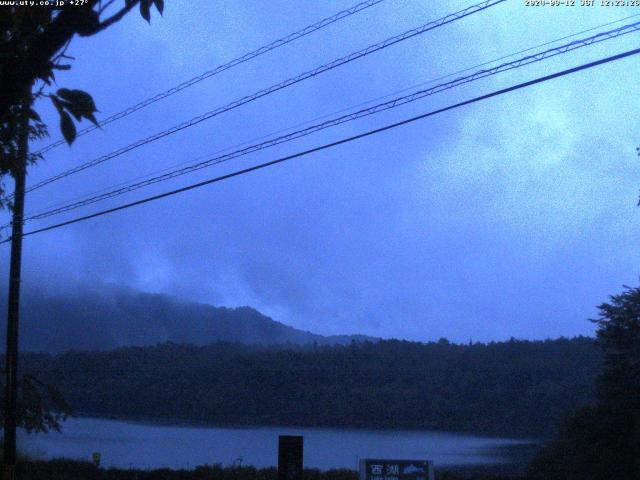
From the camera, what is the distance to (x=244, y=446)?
26859 millimetres

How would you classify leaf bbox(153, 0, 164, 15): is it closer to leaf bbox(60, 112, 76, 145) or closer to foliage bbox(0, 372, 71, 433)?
leaf bbox(60, 112, 76, 145)

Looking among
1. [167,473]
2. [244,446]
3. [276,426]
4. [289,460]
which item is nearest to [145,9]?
[289,460]

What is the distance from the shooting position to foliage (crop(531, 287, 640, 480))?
17234 millimetres

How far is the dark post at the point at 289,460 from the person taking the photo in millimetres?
11758

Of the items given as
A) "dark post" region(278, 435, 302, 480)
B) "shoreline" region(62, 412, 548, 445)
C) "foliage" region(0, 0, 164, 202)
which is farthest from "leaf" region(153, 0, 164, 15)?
"shoreline" region(62, 412, 548, 445)

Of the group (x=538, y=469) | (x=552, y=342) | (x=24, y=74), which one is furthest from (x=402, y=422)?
(x=24, y=74)

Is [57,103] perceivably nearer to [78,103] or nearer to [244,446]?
[78,103]

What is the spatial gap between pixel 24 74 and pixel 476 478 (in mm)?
14587

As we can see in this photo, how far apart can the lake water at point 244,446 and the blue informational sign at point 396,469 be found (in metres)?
8.89

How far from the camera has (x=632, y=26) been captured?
956cm

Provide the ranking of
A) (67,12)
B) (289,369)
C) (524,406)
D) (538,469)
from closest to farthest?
(67,12)
(538,469)
(524,406)
(289,369)

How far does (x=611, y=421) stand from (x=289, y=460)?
9220 mm

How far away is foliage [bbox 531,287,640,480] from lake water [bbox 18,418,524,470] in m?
3.49

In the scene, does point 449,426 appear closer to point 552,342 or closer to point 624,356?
point 552,342
